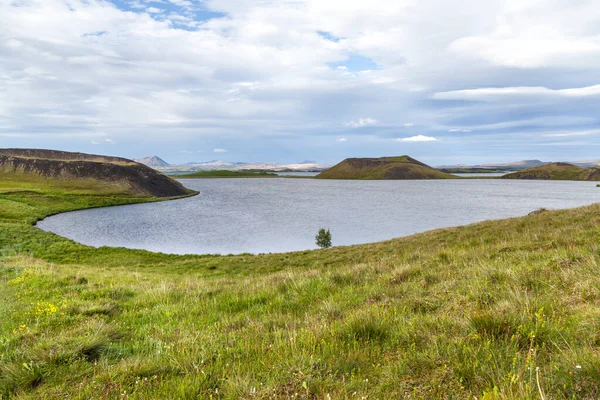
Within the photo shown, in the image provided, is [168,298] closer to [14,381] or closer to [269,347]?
[14,381]

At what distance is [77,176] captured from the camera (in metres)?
128

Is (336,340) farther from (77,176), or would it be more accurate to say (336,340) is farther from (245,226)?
(77,176)

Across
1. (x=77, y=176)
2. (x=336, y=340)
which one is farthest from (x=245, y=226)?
(x=77, y=176)

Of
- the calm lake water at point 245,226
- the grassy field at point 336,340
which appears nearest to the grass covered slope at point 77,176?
the calm lake water at point 245,226

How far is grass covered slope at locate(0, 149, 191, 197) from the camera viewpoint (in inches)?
4727

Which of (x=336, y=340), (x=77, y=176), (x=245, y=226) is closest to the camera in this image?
(x=336, y=340)

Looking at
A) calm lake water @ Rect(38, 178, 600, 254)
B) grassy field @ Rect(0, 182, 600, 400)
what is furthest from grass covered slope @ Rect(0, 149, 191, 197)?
grassy field @ Rect(0, 182, 600, 400)

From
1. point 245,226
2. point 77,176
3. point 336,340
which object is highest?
point 77,176

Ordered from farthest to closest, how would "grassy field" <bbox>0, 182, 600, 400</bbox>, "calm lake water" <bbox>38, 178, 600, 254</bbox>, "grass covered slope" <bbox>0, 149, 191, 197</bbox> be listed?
"grass covered slope" <bbox>0, 149, 191, 197</bbox> → "calm lake water" <bbox>38, 178, 600, 254</bbox> → "grassy field" <bbox>0, 182, 600, 400</bbox>

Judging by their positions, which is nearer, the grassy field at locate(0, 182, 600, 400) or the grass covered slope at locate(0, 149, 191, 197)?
the grassy field at locate(0, 182, 600, 400)

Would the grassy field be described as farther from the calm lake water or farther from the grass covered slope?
the grass covered slope

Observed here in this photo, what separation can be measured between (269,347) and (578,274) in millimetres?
6219

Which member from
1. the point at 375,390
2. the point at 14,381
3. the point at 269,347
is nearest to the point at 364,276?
the point at 269,347

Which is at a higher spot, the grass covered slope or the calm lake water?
the grass covered slope
